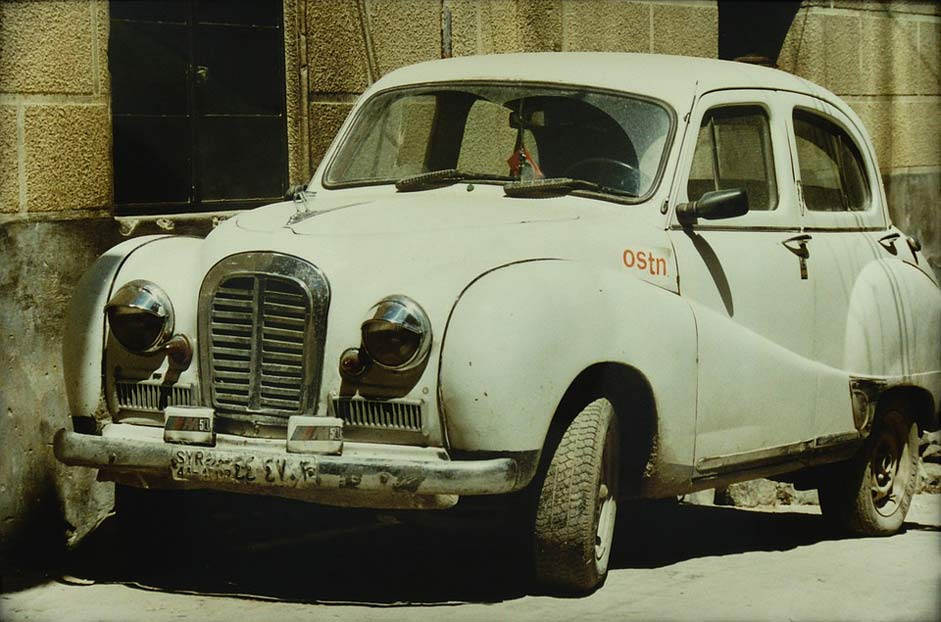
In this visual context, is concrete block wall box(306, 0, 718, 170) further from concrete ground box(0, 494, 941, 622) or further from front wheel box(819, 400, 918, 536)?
front wheel box(819, 400, 918, 536)

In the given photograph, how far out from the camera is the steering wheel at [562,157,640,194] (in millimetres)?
6922

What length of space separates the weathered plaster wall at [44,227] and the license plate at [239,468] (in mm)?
1648

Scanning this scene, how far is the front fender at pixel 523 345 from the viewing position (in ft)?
18.7

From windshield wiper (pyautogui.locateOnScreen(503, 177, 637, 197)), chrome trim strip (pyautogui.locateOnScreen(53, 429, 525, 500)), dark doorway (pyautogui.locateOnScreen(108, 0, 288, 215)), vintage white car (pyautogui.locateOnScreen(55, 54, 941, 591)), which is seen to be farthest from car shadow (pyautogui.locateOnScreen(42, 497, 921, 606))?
dark doorway (pyautogui.locateOnScreen(108, 0, 288, 215))

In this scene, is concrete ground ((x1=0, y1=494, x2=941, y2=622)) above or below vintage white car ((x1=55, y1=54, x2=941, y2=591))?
below

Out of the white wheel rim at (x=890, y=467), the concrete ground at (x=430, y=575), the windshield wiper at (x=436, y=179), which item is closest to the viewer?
the concrete ground at (x=430, y=575)

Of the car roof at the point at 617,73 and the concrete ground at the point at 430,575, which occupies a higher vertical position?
the car roof at the point at 617,73

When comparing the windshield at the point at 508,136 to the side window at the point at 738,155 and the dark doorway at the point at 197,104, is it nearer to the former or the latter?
the side window at the point at 738,155

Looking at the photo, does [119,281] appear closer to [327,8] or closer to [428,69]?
[428,69]

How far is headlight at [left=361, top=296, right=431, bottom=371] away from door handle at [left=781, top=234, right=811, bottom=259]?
2.25 meters

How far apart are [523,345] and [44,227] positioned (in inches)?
109

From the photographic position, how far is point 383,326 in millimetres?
5812

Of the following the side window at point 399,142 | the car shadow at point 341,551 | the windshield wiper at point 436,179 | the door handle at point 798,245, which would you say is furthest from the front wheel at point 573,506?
the side window at point 399,142

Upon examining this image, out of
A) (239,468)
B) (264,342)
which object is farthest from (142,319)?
(239,468)
